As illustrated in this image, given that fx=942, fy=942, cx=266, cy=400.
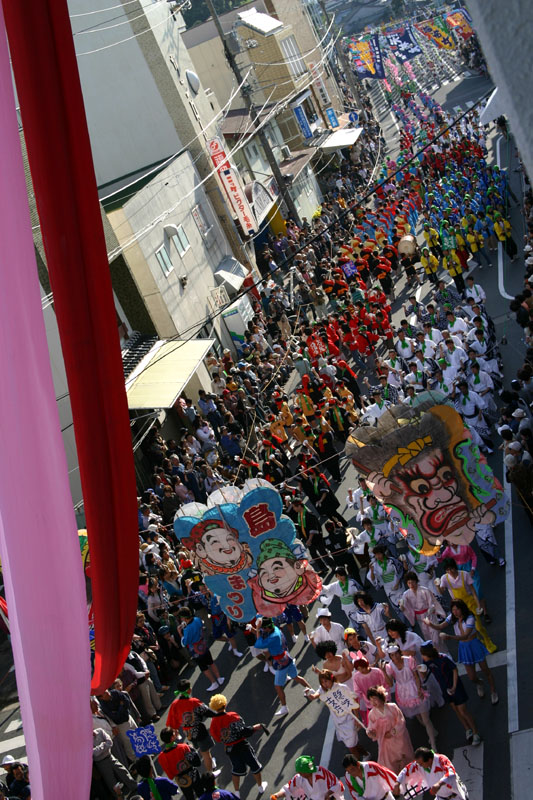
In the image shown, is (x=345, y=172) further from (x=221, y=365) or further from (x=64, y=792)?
(x=64, y=792)

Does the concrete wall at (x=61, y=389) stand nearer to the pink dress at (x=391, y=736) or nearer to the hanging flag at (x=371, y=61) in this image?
the pink dress at (x=391, y=736)

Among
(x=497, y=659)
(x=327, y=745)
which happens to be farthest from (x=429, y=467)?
(x=327, y=745)

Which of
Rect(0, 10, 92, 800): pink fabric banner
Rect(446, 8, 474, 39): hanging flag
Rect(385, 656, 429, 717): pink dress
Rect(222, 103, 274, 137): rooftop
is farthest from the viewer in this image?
Rect(446, 8, 474, 39): hanging flag

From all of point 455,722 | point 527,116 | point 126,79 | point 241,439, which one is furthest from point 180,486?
point 126,79

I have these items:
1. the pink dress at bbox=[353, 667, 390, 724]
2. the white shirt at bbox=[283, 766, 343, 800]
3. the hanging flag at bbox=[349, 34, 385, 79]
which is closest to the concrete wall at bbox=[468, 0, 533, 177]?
the white shirt at bbox=[283, 766, 343, 800]

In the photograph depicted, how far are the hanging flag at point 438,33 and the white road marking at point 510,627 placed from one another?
59820mm

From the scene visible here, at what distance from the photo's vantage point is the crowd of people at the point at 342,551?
9.05 m

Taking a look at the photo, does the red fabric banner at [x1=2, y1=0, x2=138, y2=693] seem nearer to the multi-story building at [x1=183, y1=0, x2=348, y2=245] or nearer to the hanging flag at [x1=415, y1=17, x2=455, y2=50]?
the multi-story building at [x1=183, y1=0, x2=348, y2=245]

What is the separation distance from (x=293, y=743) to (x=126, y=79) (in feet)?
81.6

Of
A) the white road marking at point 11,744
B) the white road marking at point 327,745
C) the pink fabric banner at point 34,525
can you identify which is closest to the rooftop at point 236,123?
the white road marking at point 11,744

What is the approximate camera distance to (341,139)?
48188 millimetres

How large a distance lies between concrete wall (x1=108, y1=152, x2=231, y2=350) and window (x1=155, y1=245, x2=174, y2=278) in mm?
123

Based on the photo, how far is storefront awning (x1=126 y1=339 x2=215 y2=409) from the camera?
66.2 feet

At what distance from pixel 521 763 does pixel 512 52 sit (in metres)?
7.75
